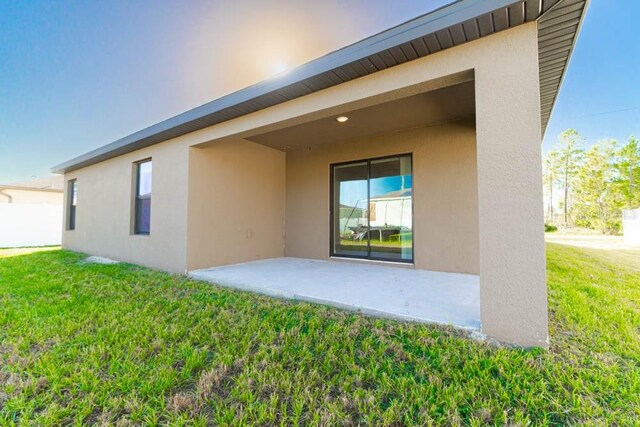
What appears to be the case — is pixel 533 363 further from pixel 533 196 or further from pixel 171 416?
pixel 171 416

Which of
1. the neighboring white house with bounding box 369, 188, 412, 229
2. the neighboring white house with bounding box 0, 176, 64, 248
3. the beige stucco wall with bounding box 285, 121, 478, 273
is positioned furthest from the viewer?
the neighboring white house with bounding box 0, 176, 64, 248

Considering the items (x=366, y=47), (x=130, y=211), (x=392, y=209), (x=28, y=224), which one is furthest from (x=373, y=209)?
(x=28, y=224)

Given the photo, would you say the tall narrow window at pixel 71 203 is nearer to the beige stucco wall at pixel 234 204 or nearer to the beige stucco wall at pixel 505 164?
the beige stucco wall at pixel 234 204

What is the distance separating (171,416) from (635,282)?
647cm

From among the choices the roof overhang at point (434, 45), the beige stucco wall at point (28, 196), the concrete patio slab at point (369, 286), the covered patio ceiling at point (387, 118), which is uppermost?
the covered patio ceiling at point (387, 118)

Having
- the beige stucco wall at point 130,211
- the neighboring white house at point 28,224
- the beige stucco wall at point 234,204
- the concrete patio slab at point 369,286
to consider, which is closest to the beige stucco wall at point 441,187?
the concrete patio slab at point 369,286

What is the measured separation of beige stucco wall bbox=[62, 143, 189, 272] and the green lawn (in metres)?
2.17

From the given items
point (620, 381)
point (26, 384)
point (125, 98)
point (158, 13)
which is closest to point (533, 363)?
point (620, 381)

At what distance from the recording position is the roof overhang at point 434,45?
Answer: 220cm

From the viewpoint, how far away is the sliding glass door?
18.5ft

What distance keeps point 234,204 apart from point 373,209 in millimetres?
2967

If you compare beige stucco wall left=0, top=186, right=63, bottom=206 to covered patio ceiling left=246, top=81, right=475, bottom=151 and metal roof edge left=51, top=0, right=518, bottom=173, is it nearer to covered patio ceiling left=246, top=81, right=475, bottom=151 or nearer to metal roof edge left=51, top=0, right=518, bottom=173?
metal roof edge left=51, top=0, right=518, bottom=173

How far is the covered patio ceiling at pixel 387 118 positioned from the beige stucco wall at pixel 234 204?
1.87ft

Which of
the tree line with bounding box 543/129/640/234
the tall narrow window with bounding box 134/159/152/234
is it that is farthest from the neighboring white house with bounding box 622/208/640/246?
the tall narrow window with bounding box 134/159/152/234
